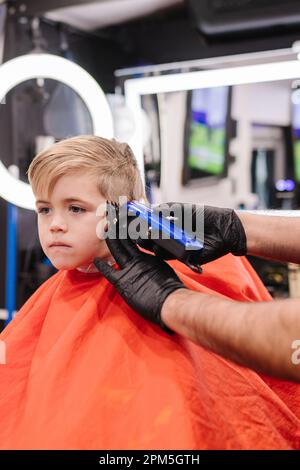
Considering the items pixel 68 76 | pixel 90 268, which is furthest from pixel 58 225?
pixel 68 76

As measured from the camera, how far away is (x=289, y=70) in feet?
9.43

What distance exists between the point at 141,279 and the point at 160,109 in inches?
97.6

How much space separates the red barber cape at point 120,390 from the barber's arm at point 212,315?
0.11 m

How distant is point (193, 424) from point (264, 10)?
84.9 inches

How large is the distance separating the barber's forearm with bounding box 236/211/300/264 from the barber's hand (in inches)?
16.0

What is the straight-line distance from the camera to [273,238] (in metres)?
1.44

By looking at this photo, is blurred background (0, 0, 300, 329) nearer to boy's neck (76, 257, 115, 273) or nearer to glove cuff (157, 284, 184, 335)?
boy's neck (76, 257, 115, 273)

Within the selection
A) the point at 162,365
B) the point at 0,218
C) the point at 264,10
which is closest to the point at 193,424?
the point at 162,365

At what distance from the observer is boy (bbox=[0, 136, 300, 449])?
3.37 feet

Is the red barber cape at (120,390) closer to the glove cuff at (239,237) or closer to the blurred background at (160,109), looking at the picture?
the glove cuff at (239,237)

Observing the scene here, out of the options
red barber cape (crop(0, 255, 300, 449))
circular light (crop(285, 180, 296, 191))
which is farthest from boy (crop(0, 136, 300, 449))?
circular light (crop(285, 180, 296, 191))

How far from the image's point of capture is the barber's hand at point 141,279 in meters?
1.08

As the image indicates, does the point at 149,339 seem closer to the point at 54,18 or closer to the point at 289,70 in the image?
the point at 289,70

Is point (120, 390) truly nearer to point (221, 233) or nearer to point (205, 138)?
point (221, 233)
